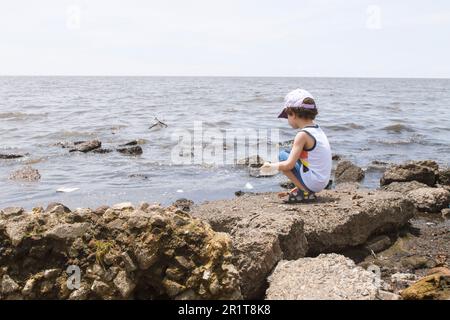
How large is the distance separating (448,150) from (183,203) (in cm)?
1059

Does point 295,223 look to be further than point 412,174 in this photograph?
No

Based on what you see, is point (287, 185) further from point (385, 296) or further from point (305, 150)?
point (385, 296)

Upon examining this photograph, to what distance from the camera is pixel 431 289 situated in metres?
3.48

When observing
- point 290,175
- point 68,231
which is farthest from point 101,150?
point 68,231

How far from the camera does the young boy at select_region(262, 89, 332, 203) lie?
5.34 metres

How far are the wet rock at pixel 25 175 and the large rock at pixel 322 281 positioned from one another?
7.81 metres

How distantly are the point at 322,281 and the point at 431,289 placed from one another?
0.86 metres

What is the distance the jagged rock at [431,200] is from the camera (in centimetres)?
706

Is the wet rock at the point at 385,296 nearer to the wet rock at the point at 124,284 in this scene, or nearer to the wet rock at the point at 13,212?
the wet rock at the point at 124,284

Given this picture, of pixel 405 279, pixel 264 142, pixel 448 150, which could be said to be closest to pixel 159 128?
pixel 264 142

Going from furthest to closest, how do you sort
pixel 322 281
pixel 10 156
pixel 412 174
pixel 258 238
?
pixel 10 156
pixel 412 174
pixel 258 238
pixel 322 281

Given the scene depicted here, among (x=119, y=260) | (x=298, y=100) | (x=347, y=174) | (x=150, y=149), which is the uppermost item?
(x=298, y=100)

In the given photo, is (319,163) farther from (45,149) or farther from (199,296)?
(45,149)
